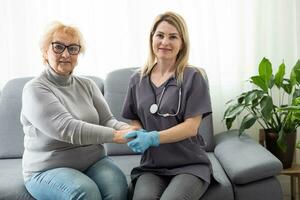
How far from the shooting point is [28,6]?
265cm

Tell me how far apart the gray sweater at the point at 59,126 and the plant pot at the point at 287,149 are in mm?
989

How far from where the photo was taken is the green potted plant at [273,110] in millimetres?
2217

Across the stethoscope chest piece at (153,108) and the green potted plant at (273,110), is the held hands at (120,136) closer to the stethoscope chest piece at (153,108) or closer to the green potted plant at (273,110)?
the stethoscope chest piece at (153,108)

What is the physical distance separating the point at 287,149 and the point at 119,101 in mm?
1069

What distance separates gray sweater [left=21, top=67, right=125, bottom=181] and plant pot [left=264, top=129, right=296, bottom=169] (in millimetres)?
989

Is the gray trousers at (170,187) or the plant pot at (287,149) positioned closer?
the gray trousers at (170,187)

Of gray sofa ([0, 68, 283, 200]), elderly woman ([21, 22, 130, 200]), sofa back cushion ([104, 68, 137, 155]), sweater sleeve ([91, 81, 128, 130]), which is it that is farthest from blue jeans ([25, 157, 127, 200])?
sofa back cushion ([104, 68, 137, 155])

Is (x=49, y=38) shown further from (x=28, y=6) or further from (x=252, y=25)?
(x=252, y=25)

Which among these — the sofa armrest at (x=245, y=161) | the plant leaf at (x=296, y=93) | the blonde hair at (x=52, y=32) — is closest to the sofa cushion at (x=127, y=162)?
the sofa armrest at (x=245, y=161)

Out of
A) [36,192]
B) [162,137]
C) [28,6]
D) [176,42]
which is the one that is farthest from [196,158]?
[28,6]

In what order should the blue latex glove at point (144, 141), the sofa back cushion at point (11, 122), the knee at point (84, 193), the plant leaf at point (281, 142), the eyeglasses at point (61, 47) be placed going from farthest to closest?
1. the sofa back cushion at point (11, 122)
2. the plant leaf at point (281, 142)
3. the eyeglasses at point (61, 47)
4. the blue latex glove at point (144, 141)
5. the knee at point (84, 193)

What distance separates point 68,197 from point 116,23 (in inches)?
55.7

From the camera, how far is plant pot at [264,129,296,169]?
2307 millimetres

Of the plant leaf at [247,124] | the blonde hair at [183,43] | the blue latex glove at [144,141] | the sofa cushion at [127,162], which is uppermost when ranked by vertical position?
the blonde hair at [183,43]
